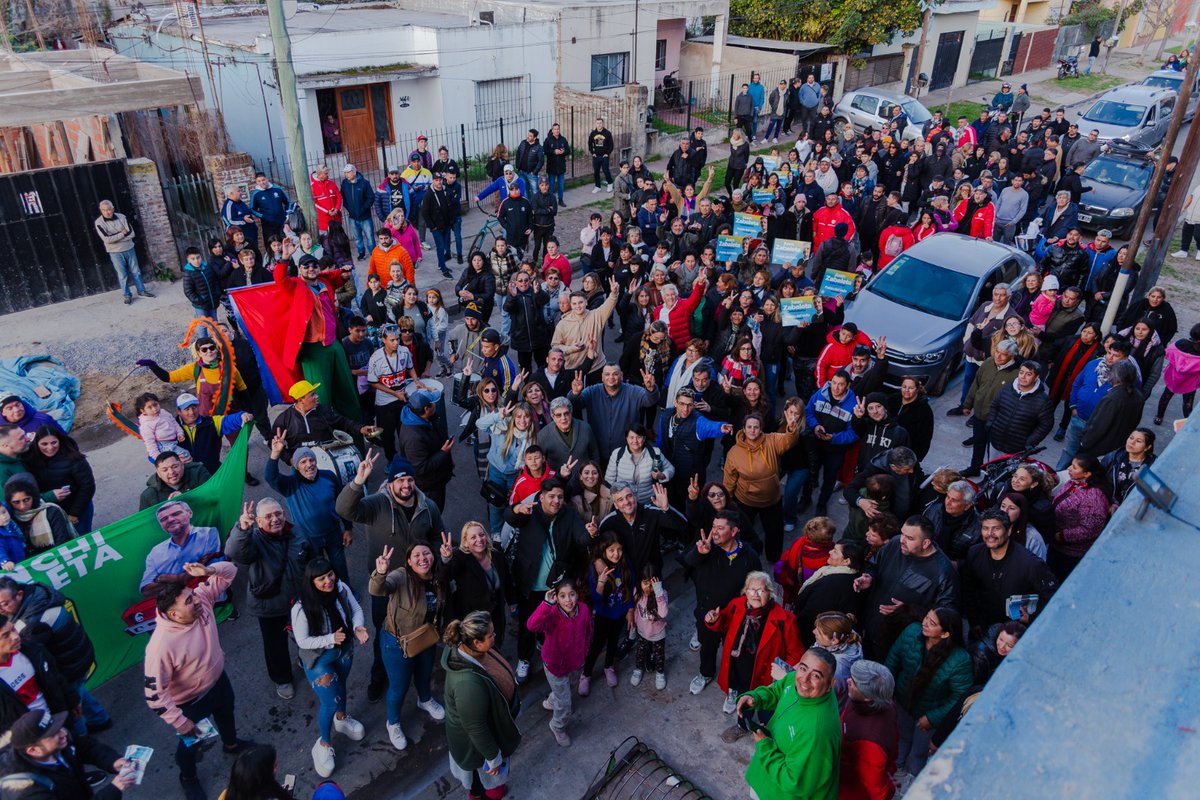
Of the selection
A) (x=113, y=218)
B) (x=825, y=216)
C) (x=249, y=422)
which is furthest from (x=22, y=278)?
(x=825, y=216)

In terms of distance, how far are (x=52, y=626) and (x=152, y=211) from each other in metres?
9.81

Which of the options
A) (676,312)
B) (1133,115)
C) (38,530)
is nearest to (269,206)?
(676,312)

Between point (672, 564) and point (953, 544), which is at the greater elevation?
point (953, 544)

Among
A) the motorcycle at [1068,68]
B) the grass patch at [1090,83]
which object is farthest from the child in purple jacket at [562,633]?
the motorcycle at [1068,68]

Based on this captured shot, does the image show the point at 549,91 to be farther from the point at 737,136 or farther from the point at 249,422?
the point at 249,422

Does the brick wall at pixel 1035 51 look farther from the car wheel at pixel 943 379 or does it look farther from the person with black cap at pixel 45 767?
the person with black cap at pixel 45 767

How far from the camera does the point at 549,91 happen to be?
22.6m

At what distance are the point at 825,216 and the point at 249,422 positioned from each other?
8.80m

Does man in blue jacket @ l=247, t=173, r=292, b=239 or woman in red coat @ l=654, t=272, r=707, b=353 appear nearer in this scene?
woman in red coat @ l=654, t=272, r=707, b=353

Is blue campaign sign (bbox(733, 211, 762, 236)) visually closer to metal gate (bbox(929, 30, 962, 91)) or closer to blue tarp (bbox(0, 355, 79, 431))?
blue tarp (bbox(0, 355, 79, 431))

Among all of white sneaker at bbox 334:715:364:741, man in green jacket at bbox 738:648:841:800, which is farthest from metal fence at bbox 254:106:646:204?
man in green jacket at bbox 738:648:841:800

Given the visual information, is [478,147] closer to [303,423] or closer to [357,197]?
[357,197]

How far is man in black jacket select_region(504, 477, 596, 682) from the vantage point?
5992 millimetres

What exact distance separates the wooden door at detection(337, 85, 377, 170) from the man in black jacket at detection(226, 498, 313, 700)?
1609 centimetres
